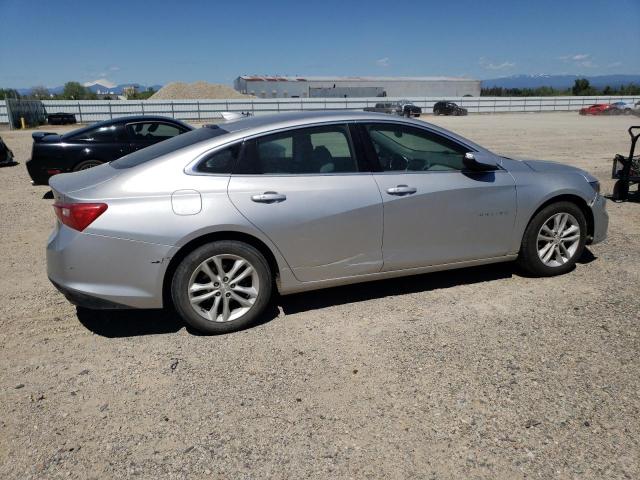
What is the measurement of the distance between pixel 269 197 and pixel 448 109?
48.7 m

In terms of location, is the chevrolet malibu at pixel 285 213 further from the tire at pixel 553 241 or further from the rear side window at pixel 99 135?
the rear side window at pixel 99 135

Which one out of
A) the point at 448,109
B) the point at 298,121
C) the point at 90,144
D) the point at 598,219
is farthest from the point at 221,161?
the point at 448,109

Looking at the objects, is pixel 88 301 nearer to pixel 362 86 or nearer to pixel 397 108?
pixel 397 108

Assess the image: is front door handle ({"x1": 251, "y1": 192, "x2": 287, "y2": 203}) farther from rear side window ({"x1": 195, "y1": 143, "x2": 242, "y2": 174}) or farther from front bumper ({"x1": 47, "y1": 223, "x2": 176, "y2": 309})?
front bumper ({"x1": 47, "y1": 223, "x2": 176, "y2": 309})

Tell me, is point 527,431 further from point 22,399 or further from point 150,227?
point 22,399

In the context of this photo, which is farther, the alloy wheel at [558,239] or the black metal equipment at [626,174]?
the black metal equipment at [626,174]

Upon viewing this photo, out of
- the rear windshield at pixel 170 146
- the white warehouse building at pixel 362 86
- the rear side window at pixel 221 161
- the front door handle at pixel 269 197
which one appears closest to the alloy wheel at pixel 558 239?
the front door handle at pixel 269 197

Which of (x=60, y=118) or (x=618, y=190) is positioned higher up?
(x=60, y=118)

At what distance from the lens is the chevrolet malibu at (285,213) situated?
150 inches

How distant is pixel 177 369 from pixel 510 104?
57494 millimetres

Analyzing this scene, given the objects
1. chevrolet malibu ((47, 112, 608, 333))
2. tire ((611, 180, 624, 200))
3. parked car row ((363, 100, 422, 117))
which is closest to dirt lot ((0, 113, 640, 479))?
chevrolet malibu ((47, 112, 608, 333))

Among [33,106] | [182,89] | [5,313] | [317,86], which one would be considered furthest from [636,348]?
[317,86]

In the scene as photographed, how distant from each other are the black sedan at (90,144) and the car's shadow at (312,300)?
236 inches

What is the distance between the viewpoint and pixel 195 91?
67375mm
